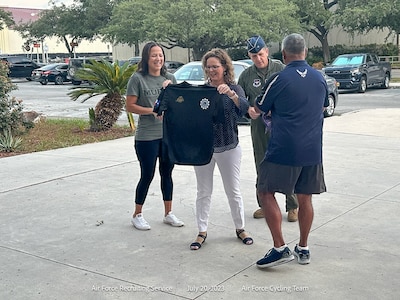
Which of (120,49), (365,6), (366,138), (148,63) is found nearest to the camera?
(148,63)

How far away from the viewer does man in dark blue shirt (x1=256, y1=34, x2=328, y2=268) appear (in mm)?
4176

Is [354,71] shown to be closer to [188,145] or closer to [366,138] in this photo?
[366,138]

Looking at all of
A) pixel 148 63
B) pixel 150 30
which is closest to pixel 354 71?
pixel 150 30

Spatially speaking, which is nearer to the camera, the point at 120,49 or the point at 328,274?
the point at 328,274

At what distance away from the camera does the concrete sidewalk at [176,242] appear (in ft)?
13.6

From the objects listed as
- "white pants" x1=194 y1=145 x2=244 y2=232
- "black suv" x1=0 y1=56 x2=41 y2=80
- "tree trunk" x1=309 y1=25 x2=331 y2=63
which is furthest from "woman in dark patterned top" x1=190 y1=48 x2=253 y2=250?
"black suv" x1=0 y1=56 x2=41 y2=80

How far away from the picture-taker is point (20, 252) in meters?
4.96

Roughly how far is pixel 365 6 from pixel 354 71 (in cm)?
1156

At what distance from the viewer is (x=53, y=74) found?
3644 centimetres

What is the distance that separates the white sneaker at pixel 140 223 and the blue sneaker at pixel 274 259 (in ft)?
4.87

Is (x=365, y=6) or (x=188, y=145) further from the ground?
(x=365, y=6)

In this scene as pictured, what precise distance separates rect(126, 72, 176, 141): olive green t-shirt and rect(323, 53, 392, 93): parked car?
64.3 ft

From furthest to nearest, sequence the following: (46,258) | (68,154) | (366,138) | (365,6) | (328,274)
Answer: (365,6)
(366,138)
(68,154)
(46,258)
(328,274)

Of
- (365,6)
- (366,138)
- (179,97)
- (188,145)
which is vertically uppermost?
(365,6)
